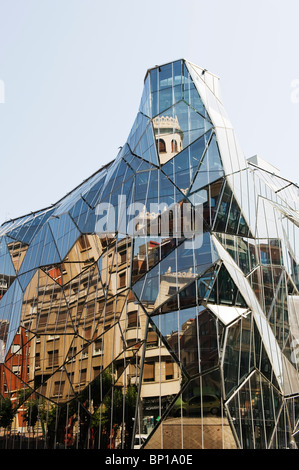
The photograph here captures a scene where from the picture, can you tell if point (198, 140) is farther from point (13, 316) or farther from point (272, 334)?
point (13, 316)

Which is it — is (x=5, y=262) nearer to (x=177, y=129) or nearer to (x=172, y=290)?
(x=177, y=129)

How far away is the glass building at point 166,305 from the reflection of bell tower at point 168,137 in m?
0.04

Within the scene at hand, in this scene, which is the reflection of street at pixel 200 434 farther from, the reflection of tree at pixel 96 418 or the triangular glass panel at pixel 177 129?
the triangular glass panel at pixel 177 129

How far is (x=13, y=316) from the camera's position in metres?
22.9

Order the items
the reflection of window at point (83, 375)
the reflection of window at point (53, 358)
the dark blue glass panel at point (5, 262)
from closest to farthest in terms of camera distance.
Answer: the reflection of window at point (83, 375)
the reflection of window at point (53, 358)
the dark blue glass panel at point (5, 262)

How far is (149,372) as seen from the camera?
51.6ft

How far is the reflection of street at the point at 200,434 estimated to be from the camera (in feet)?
47.5

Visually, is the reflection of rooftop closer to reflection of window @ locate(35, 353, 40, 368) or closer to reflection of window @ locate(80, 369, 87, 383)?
reflection of window @ locate(80, 369, 87, 383)

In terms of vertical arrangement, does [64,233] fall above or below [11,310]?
above

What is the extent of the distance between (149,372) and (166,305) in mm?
2136

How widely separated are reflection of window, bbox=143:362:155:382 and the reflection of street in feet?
4.94

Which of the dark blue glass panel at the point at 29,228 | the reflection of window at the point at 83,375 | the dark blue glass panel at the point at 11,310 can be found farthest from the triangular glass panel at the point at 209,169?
the dark blue glass panel at the point at 29,228

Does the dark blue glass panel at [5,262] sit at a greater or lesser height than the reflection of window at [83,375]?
greater

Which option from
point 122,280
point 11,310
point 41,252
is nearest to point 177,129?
point 122,280
